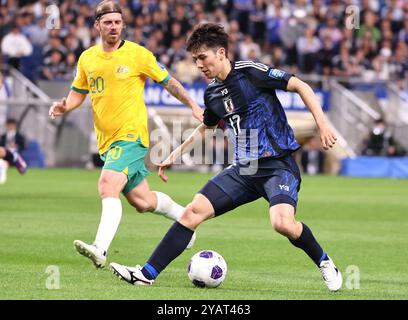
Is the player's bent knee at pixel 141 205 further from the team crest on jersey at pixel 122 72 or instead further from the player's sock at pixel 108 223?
the team crest on jersey at pixel 122 72

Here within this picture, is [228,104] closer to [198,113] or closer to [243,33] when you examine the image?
[198,113]

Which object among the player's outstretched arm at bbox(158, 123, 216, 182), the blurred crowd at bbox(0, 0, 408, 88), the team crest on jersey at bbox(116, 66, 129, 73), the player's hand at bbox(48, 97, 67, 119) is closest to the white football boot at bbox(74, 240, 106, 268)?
the player's outstretched arm at bbox(158, 123, 216, 182)

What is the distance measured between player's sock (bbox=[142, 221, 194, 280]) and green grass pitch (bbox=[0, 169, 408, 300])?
145 mm

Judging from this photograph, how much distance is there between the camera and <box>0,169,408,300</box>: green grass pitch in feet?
27.4

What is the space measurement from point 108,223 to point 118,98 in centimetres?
147

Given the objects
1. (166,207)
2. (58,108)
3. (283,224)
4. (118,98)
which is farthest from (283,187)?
(58,108)

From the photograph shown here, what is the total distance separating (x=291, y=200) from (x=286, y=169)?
11.9 inches

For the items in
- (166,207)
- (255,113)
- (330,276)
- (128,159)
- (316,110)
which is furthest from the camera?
(166,207)

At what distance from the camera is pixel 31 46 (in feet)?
90.2

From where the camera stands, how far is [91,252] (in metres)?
8.61

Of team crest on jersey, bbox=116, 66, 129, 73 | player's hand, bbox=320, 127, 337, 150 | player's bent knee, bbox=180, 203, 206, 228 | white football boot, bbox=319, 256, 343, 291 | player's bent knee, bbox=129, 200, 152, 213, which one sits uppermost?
team crest on jersey, bbox=116, 66, 129, 73

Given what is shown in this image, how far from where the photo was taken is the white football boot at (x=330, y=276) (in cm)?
843

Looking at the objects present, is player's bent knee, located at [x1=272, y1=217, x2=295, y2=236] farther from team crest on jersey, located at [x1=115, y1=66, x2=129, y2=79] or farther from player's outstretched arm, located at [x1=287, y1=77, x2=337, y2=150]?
team crest on jersey, located at [x1=115, y1=66, x2=129, y2=79]

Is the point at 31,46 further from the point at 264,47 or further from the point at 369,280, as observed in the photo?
the point at 369,280
